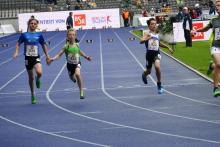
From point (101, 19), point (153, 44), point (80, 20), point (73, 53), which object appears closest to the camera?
point (73, 53)

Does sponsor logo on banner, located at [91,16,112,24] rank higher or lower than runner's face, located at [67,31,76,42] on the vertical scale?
lower

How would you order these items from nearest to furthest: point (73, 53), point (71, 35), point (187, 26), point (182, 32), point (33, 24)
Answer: point (33, 24), point (71, 35), point (73, 53), point (187, 26), point (182, 32)

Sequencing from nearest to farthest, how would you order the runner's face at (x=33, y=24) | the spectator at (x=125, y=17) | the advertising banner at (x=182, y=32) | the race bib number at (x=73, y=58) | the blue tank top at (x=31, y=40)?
the runner's face at (x=33, y=24) < the blue tank top at (x=31, y=40) < the race bib number at (x=73, y=58) < the advertising banner at (x=182, y=32) < the spectator at (x=125, y=17)

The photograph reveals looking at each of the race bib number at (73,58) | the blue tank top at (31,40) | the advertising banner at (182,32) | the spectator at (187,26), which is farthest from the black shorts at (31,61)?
the advertising banner at (182,32)

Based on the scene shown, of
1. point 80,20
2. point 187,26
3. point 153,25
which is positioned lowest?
point 80,20

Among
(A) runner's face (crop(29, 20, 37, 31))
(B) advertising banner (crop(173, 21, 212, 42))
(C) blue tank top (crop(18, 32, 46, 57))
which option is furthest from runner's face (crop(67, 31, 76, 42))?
(B) advertising banner (crop(173, 21, 212, 42))

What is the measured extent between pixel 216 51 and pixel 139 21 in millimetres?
43250

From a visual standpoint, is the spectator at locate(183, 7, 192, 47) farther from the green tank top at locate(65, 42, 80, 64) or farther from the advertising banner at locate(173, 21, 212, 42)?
the green tank top at locate(65, 42, 80, 64)

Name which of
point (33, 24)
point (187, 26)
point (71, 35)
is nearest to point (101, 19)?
point (187, 26)

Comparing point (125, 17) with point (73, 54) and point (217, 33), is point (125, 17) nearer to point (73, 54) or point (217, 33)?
point (73, 54)

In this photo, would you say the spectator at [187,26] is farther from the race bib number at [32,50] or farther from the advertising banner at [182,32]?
the race bib number at [32,50]

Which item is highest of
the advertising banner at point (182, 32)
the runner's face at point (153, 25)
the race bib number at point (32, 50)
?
the runner's face at point (153, 25)

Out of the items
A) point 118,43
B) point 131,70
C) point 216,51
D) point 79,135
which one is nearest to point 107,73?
point 131,70

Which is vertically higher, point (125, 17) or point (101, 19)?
Result: point (125, 17)
